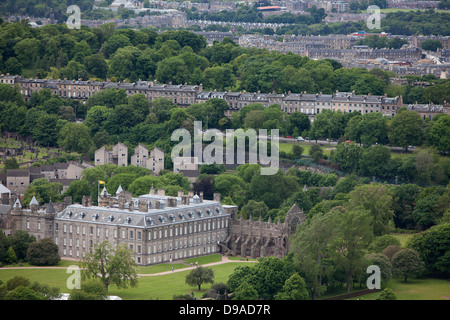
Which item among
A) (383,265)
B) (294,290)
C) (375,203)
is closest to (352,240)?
(383,265)

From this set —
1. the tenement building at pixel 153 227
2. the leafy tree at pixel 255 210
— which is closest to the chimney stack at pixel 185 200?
the tenement building at pixel 153 227

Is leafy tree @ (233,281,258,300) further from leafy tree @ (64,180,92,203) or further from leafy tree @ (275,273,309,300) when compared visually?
leafy tree @ (64,180,92,203)

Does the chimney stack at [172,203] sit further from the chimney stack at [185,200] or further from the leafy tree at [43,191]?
the leafy tree at [43,191]

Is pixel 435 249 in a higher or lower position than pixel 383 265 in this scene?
higher

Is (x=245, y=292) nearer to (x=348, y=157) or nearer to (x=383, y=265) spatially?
(x=383, y=265)

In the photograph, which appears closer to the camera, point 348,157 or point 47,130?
point 348,157
